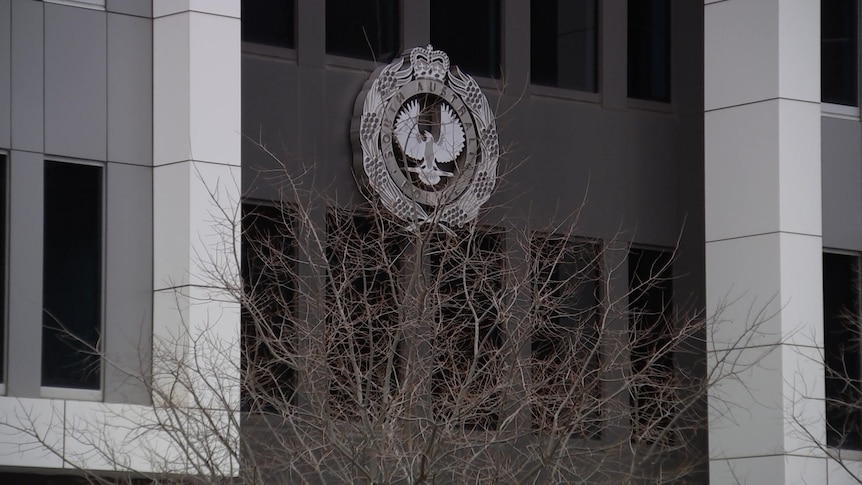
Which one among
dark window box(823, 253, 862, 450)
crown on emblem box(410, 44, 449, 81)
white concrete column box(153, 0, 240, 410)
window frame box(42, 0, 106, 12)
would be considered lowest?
dark window box(823, 253, 862, 450)

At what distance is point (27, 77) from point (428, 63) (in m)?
6.46

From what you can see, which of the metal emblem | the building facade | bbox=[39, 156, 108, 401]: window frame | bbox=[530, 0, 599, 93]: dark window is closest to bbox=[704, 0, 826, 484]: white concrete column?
the building facade

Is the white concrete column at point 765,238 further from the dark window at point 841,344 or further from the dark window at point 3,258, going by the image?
the dark window at point 3,258

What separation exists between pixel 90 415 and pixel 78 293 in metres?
1.71

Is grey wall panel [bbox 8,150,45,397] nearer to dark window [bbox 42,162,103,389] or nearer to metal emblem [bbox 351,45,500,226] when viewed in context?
dark window [bbox 42,162,103,389]

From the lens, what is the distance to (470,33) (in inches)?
1101

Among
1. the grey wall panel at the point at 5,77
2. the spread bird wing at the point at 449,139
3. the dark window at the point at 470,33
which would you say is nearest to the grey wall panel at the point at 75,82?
the grey wall panel at the point at 5,77

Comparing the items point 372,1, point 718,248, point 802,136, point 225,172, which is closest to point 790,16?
point 802,136

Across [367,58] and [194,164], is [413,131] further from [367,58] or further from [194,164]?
[194,164]

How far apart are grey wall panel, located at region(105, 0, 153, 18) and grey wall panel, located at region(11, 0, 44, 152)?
1.13 metres

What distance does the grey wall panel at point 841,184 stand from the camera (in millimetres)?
28859

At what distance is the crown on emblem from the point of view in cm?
2602

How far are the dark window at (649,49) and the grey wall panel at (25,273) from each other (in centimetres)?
1153

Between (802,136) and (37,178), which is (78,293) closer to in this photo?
(37,178)
